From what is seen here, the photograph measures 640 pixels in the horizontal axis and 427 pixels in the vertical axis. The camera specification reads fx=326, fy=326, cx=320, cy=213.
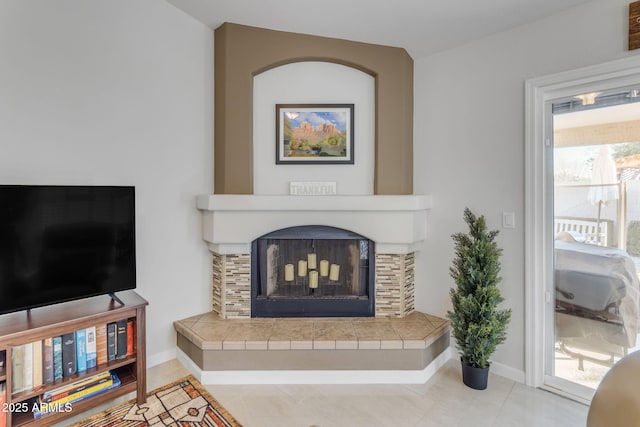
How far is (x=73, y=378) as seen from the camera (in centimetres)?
177

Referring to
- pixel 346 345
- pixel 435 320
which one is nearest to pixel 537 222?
pixel 435 320

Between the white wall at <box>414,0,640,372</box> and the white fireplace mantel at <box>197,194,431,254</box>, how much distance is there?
31 cm

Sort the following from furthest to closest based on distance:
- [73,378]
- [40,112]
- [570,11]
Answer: [570,11], [40,112], [73,378]

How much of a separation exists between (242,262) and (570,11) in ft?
9.27

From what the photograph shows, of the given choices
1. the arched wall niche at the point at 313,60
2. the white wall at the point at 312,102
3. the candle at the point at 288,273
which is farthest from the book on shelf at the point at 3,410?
the arched wall niche at the point at 313,60

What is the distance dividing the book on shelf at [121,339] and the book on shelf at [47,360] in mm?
305

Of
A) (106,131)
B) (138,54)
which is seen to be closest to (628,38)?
(138,54)

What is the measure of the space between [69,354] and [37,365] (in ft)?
0.44

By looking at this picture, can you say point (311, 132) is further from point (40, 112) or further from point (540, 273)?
point (540, 273)

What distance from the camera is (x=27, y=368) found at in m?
1.65

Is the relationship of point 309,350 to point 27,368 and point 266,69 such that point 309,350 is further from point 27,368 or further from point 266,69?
point 266,69

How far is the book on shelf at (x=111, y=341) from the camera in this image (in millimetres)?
1912

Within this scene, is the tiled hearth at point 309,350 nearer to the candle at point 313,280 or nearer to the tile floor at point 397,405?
the tile floor at point 397,405

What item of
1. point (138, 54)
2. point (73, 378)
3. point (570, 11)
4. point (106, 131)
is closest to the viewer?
point (73, 378)
